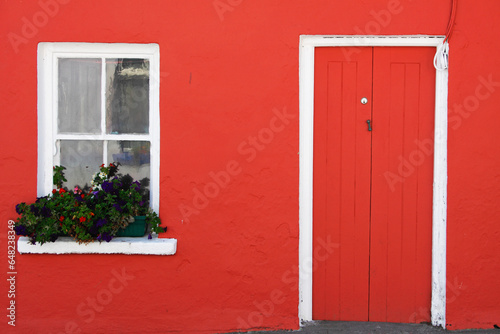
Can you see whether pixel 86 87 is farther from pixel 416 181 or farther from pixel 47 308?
pixel 416 181

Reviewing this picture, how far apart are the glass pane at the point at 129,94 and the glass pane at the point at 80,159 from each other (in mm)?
291

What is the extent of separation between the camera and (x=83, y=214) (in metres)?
4.09

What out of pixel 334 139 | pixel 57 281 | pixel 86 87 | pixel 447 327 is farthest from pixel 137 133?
pixel 447 327

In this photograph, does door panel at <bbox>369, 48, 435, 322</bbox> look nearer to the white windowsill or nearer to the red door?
the red door

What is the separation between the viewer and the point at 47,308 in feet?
14.2

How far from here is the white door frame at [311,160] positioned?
14.2 ft

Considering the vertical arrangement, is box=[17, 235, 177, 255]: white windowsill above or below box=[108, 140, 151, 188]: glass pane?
below

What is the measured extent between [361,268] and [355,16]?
7.23ft

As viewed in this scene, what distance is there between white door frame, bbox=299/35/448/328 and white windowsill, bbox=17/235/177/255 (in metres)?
1.20

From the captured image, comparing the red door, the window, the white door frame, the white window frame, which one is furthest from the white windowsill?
the red door

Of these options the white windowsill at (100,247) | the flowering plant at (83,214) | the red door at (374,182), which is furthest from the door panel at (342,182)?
the flowering plant at (83,214)

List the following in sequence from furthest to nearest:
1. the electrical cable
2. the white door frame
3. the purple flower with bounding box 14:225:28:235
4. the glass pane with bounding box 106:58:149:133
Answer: the glass pane with bounding box 106:58:149:133 < the white door frame < the electrical cable < the purple flower with bounding box 14:225:28:235

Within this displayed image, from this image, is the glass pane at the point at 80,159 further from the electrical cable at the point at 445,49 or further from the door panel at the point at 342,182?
the electrical cable at the point at 445,49

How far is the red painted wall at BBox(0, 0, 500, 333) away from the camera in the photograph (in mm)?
4277
